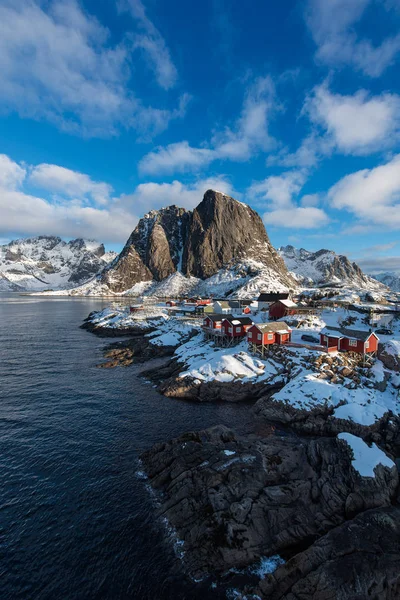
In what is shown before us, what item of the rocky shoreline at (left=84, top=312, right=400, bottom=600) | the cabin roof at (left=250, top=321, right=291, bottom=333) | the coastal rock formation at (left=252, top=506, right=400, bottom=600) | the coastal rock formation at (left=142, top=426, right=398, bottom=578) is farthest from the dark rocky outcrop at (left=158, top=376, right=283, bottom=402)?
the coastal rock formation at (left=252, top=506, right=400, bottom=600)

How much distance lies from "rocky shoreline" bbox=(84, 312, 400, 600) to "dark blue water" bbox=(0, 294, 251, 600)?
155cm

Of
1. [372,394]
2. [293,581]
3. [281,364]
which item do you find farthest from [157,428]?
[372,394]

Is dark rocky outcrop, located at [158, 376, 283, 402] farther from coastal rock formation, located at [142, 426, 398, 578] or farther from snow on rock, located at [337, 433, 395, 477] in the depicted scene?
snow on rock, located at [337, 433, 395, 477]

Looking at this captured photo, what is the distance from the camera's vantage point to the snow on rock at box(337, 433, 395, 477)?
18.3m

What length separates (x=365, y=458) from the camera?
19.0 meters

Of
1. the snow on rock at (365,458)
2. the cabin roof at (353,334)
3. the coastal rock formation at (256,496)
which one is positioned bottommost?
the coastal rock formation at (256,496)

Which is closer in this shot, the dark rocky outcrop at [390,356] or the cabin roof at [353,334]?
the dark rocky outcrop at [390,356]

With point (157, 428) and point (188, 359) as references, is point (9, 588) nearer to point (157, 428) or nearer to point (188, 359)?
point (157, 428)

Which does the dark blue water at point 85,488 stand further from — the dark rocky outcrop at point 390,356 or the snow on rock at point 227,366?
the dark rocky outcrop at point 390,356

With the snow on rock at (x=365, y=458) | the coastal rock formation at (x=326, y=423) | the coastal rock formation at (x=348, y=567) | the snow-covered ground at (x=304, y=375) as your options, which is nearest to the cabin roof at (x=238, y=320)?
the snow-covered ground at (x=304, y=375)

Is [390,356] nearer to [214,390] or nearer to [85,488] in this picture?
[214,390]

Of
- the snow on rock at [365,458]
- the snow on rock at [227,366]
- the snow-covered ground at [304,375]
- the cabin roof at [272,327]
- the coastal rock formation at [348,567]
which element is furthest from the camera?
the cabin roof at [272,327]

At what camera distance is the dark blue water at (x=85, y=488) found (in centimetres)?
1395

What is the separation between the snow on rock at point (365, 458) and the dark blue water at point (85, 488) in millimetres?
11373
